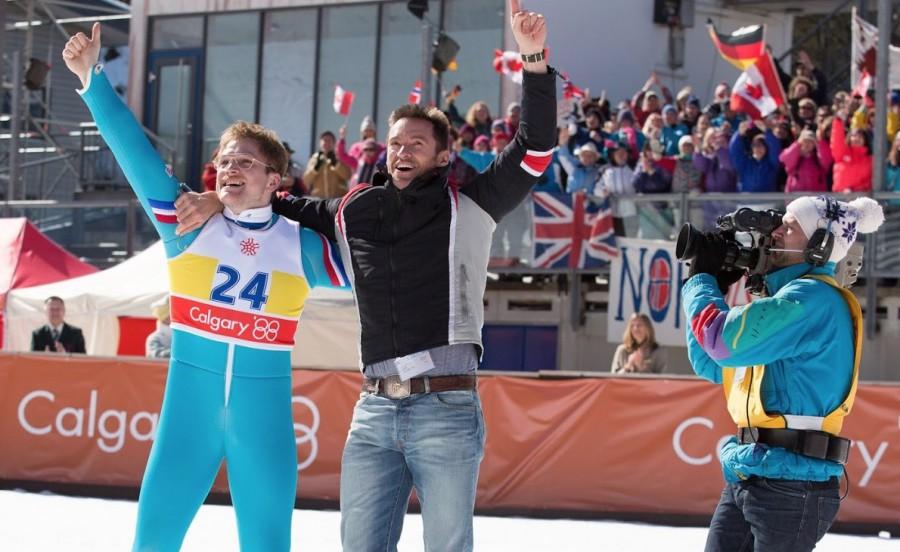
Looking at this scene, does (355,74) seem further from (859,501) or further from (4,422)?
(859,501)

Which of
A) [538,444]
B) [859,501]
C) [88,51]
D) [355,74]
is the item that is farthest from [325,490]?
[355,74]

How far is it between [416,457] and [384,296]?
1.66ft

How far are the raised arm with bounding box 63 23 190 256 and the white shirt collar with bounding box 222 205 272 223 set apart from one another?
20 cm

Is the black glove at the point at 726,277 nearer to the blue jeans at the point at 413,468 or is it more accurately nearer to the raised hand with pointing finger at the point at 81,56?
the blue jeans at the point at 413,468

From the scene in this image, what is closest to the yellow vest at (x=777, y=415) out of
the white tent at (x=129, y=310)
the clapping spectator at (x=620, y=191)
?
the white tent at (x=129, y=310)

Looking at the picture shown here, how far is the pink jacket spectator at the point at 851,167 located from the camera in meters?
13.3

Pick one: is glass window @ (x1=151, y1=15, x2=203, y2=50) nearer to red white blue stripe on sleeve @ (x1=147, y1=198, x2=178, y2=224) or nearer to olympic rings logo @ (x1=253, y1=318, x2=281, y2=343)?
red white blue stripe on sleeve @ (x1=147, y1=198, x2=178, y2=224)

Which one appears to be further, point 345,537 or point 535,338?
point 535,338

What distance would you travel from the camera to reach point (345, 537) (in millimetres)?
4328

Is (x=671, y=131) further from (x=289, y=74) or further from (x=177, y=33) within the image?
(x=177, y=33)

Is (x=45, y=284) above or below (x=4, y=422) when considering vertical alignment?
above

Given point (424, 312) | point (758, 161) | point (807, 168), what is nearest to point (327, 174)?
point (758, 161)

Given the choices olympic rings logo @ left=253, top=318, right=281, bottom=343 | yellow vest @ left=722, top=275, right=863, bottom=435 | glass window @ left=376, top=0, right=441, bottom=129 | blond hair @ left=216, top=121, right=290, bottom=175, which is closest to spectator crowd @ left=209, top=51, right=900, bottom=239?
glass window @ left=376, top=0, right=441, bottom=129

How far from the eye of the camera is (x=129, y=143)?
4.87 m
